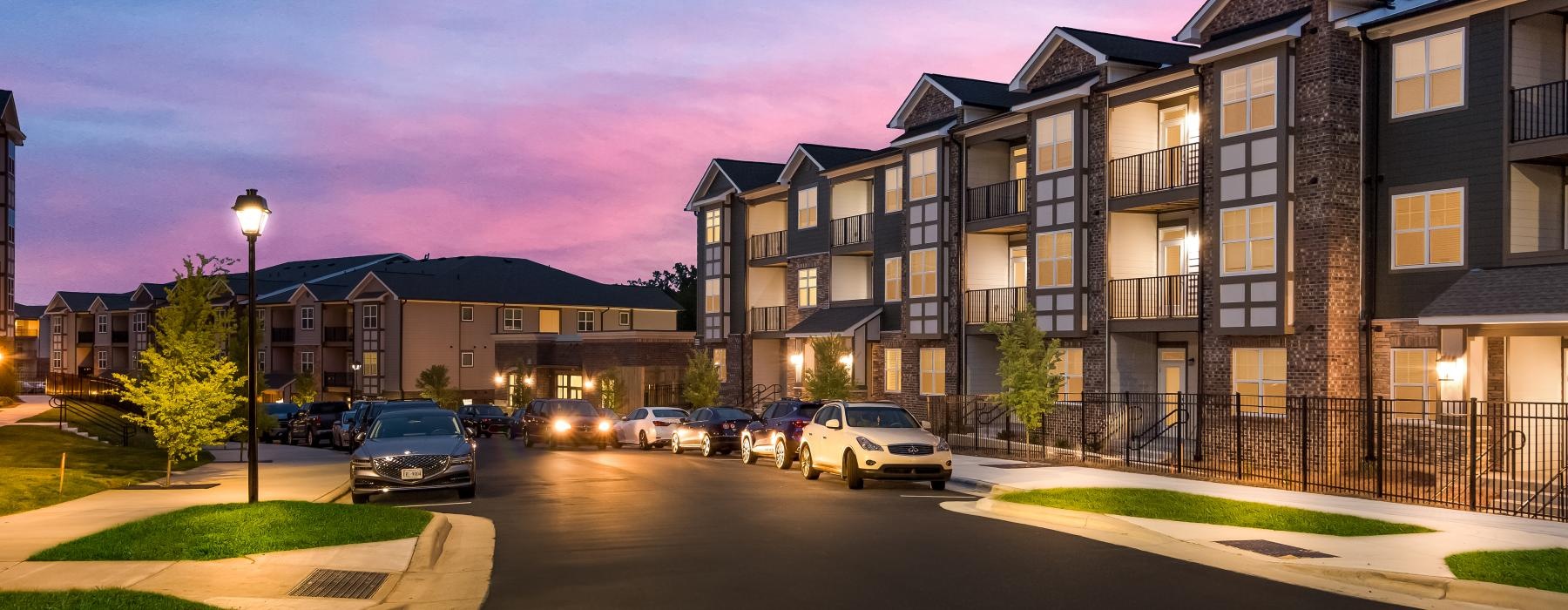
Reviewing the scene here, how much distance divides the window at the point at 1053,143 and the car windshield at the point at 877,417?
542 inches

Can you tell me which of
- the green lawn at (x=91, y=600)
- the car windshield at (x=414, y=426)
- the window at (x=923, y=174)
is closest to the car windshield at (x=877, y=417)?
the car windshield at (x=414, y=426)

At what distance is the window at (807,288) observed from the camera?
49156mm

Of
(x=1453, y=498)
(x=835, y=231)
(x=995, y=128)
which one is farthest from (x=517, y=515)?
(x=835, y=231)

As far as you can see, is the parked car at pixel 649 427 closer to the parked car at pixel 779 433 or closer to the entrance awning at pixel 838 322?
the parked car at pixel 779 433

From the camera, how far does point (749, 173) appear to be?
182 feet

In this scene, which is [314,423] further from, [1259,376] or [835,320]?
[1259,376]

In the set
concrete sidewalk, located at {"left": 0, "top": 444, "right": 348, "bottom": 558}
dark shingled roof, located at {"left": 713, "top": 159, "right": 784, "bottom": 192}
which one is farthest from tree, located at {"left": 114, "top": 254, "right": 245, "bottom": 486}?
dark shingled roof, located at {"left": 713, "top": 159, "right": 784, "bottom": 192}

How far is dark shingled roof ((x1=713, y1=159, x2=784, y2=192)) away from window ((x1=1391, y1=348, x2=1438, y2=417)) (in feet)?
102

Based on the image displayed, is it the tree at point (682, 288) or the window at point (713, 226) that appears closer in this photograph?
the window at point (713, 226)

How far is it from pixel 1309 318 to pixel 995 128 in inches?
531

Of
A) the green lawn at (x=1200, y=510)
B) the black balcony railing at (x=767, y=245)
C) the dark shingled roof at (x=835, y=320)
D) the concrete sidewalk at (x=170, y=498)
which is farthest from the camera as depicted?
the black balcony railing at (x=767, y=245)

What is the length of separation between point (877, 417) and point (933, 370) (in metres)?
18.1

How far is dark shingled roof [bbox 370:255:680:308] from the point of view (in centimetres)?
7556

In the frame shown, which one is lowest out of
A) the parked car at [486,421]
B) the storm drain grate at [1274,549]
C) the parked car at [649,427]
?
the parked car at [486,421]
